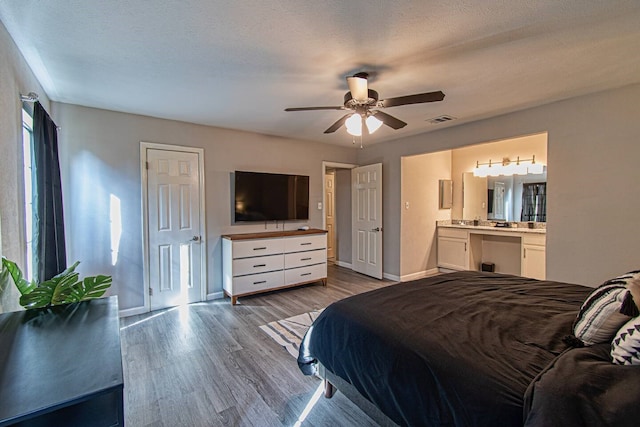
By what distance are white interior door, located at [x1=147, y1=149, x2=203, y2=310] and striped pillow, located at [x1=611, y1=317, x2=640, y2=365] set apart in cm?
391

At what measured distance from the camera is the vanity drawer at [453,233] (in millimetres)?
4910

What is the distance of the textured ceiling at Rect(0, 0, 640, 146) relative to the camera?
1599mm

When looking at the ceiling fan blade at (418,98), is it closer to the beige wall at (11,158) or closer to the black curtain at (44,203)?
the beige wall at (11,158)

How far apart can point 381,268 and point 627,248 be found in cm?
296

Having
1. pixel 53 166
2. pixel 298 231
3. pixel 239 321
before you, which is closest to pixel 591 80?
pixel 298 231

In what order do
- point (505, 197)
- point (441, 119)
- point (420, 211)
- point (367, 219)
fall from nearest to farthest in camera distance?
point (441, 119) < point (505, 197) < point (420, 211) < point (367, 219)

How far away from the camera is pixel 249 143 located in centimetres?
427

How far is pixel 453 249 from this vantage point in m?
5.07

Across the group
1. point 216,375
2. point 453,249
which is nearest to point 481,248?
point 453,249

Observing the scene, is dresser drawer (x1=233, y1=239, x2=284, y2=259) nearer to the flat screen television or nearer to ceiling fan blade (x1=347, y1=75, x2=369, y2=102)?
the flat screen television

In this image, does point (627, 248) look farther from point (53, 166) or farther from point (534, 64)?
point (53, 166)

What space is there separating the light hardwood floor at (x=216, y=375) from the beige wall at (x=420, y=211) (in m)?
2.19

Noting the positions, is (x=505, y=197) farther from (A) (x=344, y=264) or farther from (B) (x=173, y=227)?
(B) (x=173, y=227)

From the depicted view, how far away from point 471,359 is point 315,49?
80.2 inches
